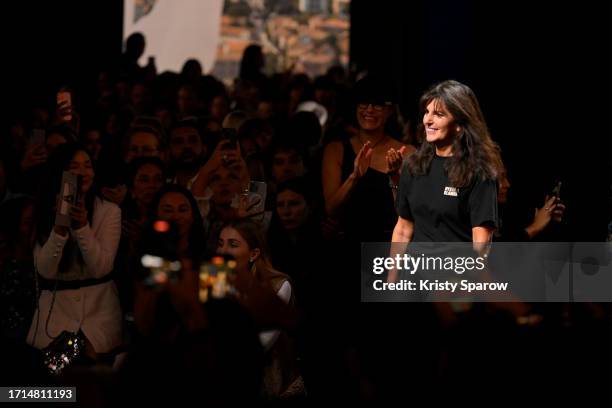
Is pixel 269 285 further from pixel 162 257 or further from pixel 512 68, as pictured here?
pixel 512 68

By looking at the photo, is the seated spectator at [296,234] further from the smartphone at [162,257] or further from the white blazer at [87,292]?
the smartphone at [162,257]

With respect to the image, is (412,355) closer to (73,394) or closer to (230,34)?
(73,394)

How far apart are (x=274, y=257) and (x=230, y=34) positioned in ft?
27.8

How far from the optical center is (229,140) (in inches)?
263

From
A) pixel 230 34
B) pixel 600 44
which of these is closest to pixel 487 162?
pixel 600 44

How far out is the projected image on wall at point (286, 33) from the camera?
1441cm

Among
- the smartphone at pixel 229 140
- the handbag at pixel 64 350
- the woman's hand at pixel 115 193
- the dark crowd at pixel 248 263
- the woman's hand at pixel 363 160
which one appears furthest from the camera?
the smartphone at pixel 229 140

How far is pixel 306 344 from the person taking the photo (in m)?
4.89

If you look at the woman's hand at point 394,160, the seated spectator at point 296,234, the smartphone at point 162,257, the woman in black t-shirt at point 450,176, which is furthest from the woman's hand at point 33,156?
the smartphone at point 162,257

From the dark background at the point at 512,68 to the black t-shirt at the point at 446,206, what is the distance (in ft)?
3.87

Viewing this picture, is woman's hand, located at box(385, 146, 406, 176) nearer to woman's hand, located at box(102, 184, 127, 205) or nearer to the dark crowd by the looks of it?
the dark crowd

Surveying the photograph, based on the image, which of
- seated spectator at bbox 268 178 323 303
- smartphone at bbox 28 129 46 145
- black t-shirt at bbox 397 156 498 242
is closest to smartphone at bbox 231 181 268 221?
seated spectator at bbox 268 178 323 303

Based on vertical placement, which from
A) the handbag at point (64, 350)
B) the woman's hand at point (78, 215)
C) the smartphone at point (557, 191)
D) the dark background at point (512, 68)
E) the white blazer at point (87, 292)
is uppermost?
the dark background at point (512, 68)

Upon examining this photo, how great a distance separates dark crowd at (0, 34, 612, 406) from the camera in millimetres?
3346
